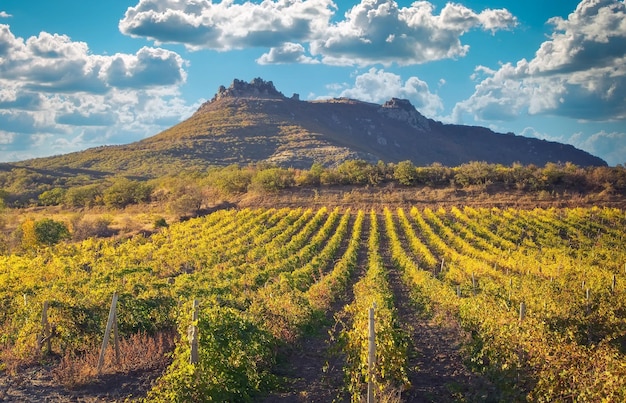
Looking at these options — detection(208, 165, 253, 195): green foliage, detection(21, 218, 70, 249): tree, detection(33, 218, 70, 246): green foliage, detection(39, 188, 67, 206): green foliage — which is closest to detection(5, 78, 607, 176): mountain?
detection(39, 188, 67, 206): green foliage

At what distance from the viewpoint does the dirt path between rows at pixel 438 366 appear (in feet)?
30.2

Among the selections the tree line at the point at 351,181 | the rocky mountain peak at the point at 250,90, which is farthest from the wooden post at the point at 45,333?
the rocky mountain peak at the point at 250,90

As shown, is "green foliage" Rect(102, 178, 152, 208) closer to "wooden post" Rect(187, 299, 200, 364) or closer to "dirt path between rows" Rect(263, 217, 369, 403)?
"dirt path between rows" Rect(263, 217, 369, 403)

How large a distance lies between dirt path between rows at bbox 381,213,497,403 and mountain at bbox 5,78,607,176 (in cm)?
8701

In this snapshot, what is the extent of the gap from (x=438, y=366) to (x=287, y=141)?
11022 cm

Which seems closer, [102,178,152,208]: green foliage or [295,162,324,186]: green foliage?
[102,178,152,208]: green foliage

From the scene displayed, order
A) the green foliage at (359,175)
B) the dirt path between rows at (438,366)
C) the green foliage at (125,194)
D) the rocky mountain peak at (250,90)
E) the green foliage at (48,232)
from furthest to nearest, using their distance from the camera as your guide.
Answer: the rocky mountain peak at (250,90) < the green foliage at (359,175) < the green foliage at (125,194) < the green foliage at (48,232) < the dirt path between rows at (438,366)

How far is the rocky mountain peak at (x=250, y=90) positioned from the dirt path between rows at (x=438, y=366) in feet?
518

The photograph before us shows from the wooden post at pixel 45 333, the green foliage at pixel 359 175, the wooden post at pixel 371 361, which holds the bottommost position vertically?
the wooden post at pixel 45 333

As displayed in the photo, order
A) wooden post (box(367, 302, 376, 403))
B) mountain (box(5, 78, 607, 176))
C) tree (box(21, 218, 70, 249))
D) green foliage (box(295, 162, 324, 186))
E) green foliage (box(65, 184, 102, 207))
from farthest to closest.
Result: 1. mountain (box(5, 78, 607, 176))
2. green foliage (box(65, 184, 102, 207))
3. green foliage (box(295, 162, 324, 186))
4. tree (box(21, 218, 70, 249))
5. wooden post (box(367, 302, 376, 403))

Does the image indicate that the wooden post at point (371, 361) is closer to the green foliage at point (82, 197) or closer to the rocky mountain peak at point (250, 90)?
the green foliage at point (82, 197)

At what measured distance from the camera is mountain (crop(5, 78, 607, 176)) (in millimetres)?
105750

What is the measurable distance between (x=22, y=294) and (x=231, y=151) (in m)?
98.1

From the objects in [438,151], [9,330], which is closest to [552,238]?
[9,330]
